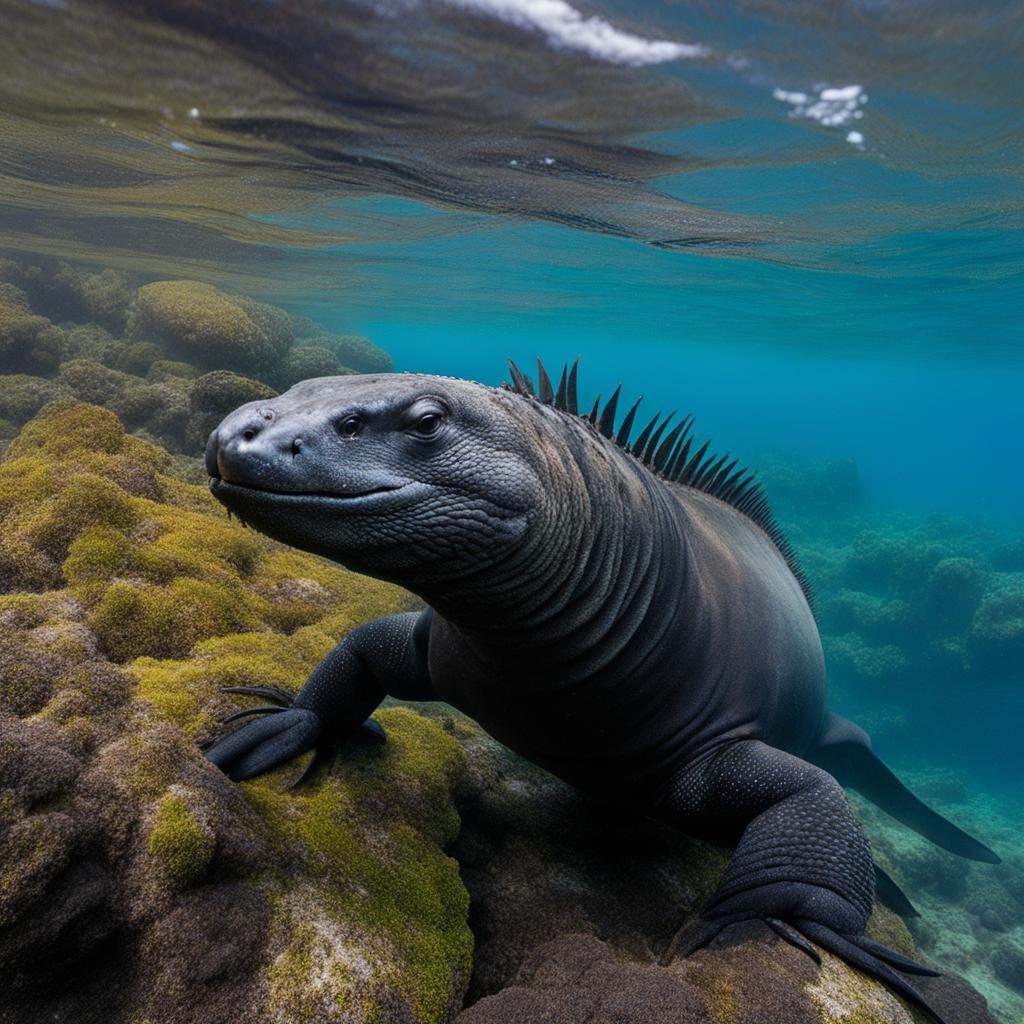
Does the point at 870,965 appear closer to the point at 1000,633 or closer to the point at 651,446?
the point at 651,446

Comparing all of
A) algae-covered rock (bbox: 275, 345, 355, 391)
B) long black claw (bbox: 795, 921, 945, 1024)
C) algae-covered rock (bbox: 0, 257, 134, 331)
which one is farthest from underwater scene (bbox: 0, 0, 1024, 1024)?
algae-covered rock (bbox: 0, 257, 134, 331)

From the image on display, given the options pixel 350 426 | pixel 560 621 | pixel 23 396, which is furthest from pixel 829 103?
pixel 23 396

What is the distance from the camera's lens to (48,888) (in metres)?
1.81

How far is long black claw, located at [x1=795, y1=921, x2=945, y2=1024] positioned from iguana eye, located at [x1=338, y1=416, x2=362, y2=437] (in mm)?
2516

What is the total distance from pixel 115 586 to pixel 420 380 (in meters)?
2.26

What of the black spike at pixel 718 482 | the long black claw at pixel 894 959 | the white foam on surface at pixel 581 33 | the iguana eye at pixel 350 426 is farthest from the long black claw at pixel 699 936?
the white foam on surface at pixel 581 33

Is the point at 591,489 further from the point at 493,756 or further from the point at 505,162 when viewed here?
the point at 505,162

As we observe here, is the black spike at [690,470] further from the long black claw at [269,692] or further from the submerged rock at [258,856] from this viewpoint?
the long black claw at [269,692]

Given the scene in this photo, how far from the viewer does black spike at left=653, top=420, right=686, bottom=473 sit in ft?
13.9

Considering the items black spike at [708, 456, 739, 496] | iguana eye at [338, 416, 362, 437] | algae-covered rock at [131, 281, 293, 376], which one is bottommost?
algae-covered rock at [131, 281, 293, 376]

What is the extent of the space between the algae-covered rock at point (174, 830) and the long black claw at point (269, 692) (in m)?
0.08

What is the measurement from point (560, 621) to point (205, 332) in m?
11.8

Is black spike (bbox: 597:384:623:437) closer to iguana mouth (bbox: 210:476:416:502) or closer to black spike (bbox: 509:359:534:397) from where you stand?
black spike (bbox: 509:359:534:397)

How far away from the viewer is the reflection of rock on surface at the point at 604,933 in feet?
6.94
